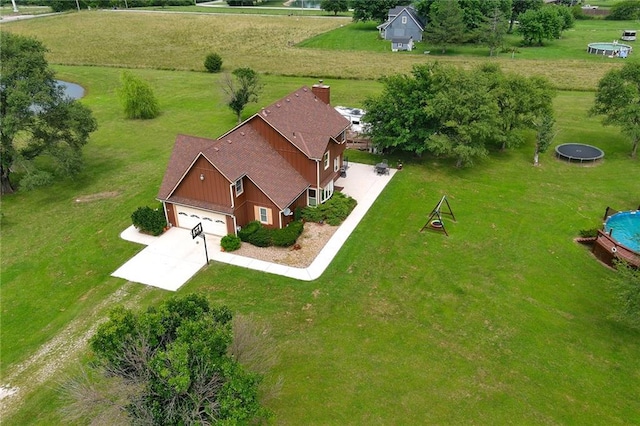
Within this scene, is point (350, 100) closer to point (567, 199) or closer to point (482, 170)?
point (482, 170)

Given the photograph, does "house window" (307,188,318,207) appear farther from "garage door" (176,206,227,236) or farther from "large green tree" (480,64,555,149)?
"large green tree" (480,64,555,149)

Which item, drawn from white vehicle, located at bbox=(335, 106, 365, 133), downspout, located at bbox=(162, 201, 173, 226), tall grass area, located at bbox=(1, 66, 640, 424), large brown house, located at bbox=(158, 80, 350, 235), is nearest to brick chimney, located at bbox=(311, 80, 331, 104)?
large brown house, located at bbox=(158, 80, 350, 235)

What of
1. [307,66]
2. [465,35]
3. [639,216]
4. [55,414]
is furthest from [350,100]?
[55,414]

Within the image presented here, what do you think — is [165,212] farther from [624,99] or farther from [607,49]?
[607,49]

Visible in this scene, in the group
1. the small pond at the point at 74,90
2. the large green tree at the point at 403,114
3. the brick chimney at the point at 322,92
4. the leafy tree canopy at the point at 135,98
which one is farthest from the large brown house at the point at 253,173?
the small pond at the point at 74,90

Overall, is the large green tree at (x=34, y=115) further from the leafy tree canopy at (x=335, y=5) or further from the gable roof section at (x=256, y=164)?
the leafy tree canopy at (x=335, y=5)

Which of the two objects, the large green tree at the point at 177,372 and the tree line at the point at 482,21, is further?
the tree line at the point at 482,21

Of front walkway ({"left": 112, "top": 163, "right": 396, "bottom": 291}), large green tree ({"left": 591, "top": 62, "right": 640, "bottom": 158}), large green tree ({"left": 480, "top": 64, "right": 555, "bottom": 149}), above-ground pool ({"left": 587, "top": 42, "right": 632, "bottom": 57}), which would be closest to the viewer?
front walkway ({"left": 112, "top": 163, "right": 396, "bottom": 291})
